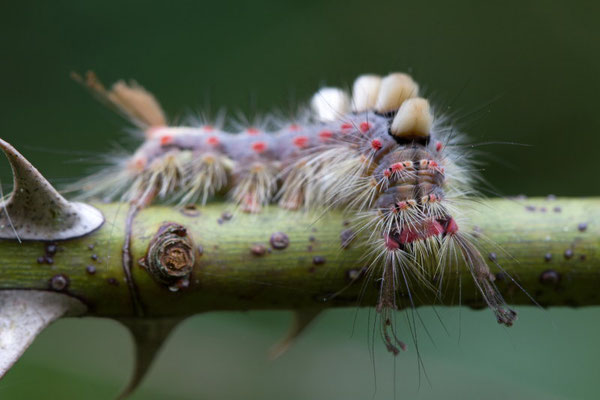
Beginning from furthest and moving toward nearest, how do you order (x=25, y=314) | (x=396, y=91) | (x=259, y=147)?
(x=259, y=147) < (x=396, y=91) < (x=25, y=314)

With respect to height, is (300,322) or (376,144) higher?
(376,144)

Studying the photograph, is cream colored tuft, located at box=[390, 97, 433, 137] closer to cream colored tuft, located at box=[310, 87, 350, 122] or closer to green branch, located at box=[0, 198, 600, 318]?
green branch, located at box=[0, 198, 600, 318]

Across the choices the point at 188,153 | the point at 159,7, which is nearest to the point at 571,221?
the point at 188,153

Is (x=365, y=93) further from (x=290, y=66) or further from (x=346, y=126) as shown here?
(x=290, y=66)

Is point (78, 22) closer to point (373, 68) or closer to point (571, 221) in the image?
point (373, 68)

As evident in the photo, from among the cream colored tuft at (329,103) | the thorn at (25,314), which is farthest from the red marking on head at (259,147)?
the thorn at (25,314)

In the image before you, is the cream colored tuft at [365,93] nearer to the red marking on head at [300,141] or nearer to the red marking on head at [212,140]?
the red marking on head at [300,141]

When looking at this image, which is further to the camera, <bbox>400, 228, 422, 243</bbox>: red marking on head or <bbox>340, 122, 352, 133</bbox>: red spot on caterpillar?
<bbox>340, 122, 352, 133</bbox>: red spot on caterpillar

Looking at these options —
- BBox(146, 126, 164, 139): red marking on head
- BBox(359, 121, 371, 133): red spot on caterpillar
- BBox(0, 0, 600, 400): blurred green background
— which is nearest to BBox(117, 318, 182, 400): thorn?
BBox(359, 121, 371, 133): red spot on caterpillar

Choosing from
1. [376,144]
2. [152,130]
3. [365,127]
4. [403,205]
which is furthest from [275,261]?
[152,130]
